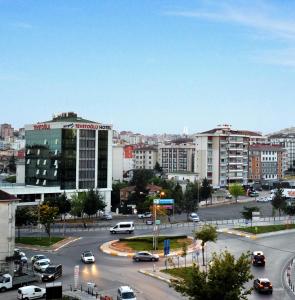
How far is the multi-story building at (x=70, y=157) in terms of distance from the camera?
202 feet

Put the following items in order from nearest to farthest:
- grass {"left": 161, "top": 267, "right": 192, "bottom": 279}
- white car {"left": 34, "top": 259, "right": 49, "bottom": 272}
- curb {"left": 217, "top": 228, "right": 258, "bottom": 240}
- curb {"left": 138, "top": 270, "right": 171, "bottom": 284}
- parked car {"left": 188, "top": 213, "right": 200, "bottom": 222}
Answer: curb {"left": 138, "top": 270, "right": 171, "bottom": 284}
grass {"left": 161, "top": 267, "right": 192, "bottom": 279}
white car {"left": 34, "top": 259, "right": 49, "bottom": 272}
curb {"left": 217, "top": 228, "right": 258, "bottom": 240}
parked car {"left": 188, "top": 213, "right": 200, "bottom": 222}

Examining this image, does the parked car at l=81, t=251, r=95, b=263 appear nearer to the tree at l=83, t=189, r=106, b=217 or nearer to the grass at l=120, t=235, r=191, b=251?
the grass at l=120, t=235, r=191, b=251

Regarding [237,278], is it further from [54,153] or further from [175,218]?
[54,153]

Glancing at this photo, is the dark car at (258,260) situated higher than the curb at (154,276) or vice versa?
the dark car at (258,260)

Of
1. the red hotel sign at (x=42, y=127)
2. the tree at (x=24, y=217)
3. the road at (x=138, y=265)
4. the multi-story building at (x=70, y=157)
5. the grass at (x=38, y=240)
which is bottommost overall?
the road at (x=138, y=265)

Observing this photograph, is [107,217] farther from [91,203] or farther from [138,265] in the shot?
[138,265]

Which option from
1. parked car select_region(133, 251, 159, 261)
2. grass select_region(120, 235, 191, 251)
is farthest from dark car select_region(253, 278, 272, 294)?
grass select_region(120, 235, 191, 251)

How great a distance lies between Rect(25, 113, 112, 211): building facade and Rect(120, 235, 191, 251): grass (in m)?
21.4

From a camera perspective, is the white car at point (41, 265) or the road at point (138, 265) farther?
the white car at point (41, 265)

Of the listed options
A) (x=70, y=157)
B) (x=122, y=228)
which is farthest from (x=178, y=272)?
(x=70, y=157)

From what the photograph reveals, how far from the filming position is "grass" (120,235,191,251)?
129ft

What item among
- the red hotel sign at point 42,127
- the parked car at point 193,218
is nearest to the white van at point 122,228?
the parked car at point 193,218

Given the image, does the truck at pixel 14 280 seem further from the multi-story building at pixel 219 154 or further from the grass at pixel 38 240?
the multi-story building at pixel 219 154

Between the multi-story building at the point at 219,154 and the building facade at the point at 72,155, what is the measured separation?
99.5 ft
